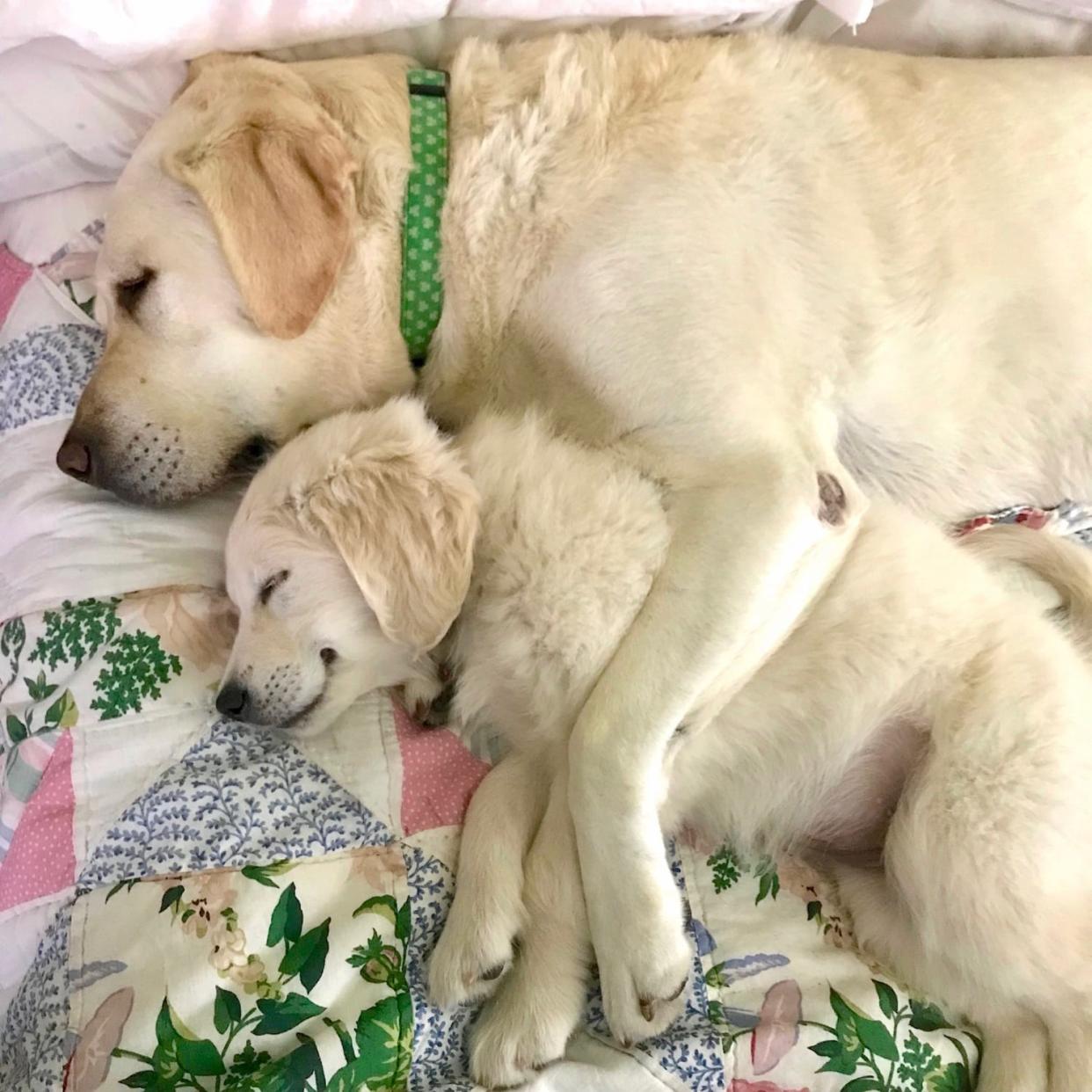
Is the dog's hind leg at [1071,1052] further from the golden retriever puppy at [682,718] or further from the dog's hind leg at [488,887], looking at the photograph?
the dog's hind leg at [488,887]

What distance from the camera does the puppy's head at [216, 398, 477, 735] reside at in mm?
1557

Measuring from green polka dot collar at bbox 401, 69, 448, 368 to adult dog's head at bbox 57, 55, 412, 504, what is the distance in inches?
0.8

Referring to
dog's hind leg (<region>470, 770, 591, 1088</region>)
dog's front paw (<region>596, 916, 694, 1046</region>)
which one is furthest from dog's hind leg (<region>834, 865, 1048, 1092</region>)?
dog's hind leg (<region>470, 770, 591, 1088</region>)

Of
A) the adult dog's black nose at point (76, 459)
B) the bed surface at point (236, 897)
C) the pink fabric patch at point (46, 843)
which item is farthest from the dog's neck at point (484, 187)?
the pink fabric patch at point (46, 843)

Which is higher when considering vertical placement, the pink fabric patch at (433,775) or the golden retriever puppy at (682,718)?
the golden retriever puppy at (682,718)

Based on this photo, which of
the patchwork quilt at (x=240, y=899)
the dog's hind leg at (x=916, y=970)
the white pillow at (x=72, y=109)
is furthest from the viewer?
the white pillow at (x=72, y=109)

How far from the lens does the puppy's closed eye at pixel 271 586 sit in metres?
1.63

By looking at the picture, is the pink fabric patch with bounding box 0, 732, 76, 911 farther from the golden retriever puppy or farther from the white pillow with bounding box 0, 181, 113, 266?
the white pillow with bounding box 0, 181, 113, 266

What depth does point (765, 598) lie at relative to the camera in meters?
1.54

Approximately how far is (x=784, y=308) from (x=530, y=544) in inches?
20.9

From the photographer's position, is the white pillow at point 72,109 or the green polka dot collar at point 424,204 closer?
the green polka dot collar at point 424,204

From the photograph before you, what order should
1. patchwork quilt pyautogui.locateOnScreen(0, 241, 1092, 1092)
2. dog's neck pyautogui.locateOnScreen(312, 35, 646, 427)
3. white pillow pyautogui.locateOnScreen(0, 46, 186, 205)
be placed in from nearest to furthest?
patchwork quilt pyautogui.locateOnScreen(0, 241, 1092, 1092), dog's neck pyautogui.locateOnScreen(312, 35, 646, 427), white pillow pyautogui.locateOnScreen(0, 46, 186, 205)

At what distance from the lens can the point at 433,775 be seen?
5.41ft

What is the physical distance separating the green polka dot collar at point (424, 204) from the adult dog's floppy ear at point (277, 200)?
111 mm
